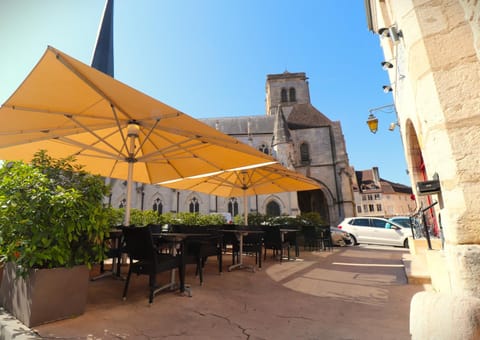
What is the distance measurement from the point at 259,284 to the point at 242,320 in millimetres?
1592

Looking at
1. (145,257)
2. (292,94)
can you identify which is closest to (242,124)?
(292,94)

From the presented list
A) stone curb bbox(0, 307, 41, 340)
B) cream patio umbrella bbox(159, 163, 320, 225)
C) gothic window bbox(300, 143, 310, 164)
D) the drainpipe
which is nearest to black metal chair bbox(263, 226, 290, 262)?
cream patio umbrella bbox(159, 163, 320, 225)

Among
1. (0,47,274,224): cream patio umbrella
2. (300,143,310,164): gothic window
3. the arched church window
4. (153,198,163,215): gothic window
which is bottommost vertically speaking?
(0,47,274,224): cream patio umbrella

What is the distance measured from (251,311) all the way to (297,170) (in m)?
22.5

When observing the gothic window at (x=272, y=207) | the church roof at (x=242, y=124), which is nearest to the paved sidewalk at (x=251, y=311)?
the gothic window at (x=272, y=207)

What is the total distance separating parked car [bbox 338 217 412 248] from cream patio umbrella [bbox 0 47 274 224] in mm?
9021

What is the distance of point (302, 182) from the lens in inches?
303

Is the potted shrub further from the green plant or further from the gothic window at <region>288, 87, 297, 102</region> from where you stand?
the gothic window at <region>288, 87, 297, 102</region>

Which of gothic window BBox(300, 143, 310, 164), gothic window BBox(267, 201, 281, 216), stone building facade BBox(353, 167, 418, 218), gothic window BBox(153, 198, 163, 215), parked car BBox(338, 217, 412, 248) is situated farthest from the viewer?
stone building facade BBox(353, 167, 418, 218)

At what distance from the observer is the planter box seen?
218cm

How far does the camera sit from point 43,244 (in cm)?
224

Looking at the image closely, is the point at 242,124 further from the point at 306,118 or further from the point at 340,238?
the point at 340,238

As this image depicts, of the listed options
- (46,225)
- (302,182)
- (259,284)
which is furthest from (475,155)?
(302,182)

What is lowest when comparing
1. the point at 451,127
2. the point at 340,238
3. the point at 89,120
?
the point at 340,238
